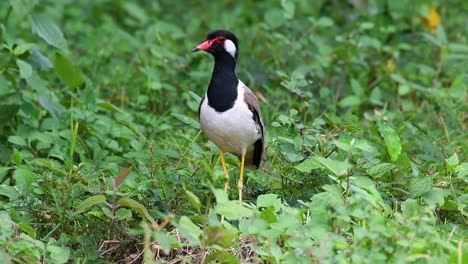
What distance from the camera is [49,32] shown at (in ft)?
22.6

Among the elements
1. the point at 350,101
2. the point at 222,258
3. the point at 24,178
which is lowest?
the point at 350,101

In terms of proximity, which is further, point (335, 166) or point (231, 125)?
point (231, 125)

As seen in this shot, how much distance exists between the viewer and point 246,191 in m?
6.00

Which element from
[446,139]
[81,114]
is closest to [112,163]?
[81,114]

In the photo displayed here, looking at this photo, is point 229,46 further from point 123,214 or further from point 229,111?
point 123,214

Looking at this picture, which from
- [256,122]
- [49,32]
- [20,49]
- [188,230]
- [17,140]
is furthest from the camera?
[49,32]

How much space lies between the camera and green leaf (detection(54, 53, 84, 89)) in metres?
6.96

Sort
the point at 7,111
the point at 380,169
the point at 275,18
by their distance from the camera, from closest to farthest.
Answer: the point at 380,169 → the point at 7,111 → the point at 275,18

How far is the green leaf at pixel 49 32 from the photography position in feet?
22.4

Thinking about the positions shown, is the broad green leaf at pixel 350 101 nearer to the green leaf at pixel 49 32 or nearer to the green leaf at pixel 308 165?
the green leaf at pixel 49 32

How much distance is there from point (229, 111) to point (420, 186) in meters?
1.09

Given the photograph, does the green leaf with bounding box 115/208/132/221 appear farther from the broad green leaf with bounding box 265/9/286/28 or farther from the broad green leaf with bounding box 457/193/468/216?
the broad green leaf with bounding box 265/9/286/28

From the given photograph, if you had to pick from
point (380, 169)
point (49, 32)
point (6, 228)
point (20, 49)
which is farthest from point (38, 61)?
point (380, 169)

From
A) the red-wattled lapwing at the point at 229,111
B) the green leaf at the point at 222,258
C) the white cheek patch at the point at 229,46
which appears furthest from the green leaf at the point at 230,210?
the white cheek patch at the point at 229,46
